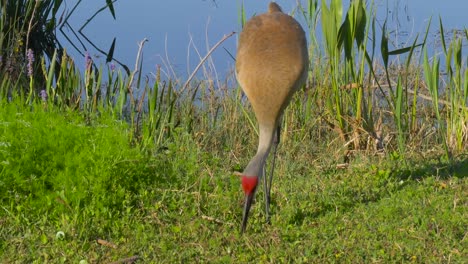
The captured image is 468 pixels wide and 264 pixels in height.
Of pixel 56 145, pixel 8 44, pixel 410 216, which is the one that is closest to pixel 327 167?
pixel 410 216

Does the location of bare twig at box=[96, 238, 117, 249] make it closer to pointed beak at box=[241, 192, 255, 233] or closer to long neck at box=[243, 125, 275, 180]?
pointed beak at box=[241, 192, 255, 233]

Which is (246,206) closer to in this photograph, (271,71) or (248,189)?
(248,189)

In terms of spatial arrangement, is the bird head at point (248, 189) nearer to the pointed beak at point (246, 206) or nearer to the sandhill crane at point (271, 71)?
the pointed beak at point (246, 206)

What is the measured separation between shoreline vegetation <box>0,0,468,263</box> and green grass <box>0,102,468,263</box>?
0.4 inches

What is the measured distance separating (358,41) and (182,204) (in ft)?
7.36

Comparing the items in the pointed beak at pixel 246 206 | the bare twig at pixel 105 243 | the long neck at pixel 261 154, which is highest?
the long neck at pixel 261 154

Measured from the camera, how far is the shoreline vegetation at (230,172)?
4.77m

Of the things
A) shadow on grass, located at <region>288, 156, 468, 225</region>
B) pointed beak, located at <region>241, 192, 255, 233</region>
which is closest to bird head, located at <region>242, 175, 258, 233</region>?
pointed beak, located at <region>241, 192, 255, 233</region>

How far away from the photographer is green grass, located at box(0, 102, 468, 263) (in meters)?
4.69

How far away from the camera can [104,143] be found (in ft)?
17.3

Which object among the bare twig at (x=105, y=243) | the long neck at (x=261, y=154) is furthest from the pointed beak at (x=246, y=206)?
the bare twig at (x=105, y=243)

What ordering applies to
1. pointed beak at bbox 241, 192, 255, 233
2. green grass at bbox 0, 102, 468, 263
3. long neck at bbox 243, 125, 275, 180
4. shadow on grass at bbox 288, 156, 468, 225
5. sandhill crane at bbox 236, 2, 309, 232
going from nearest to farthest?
green grass at bbox 0, 102, 468, 263, pointed beak at bbox 241, 192, 255, 233, long neck at bbox 243, 125, 275, 180, shadow on grass at bbox 288, 156, 468, 225, sandhill crane at bbox 236, 2, 309, 232

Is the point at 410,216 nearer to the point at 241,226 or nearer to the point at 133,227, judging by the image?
the point at 241,226

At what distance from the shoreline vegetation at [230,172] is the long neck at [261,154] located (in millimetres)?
317
